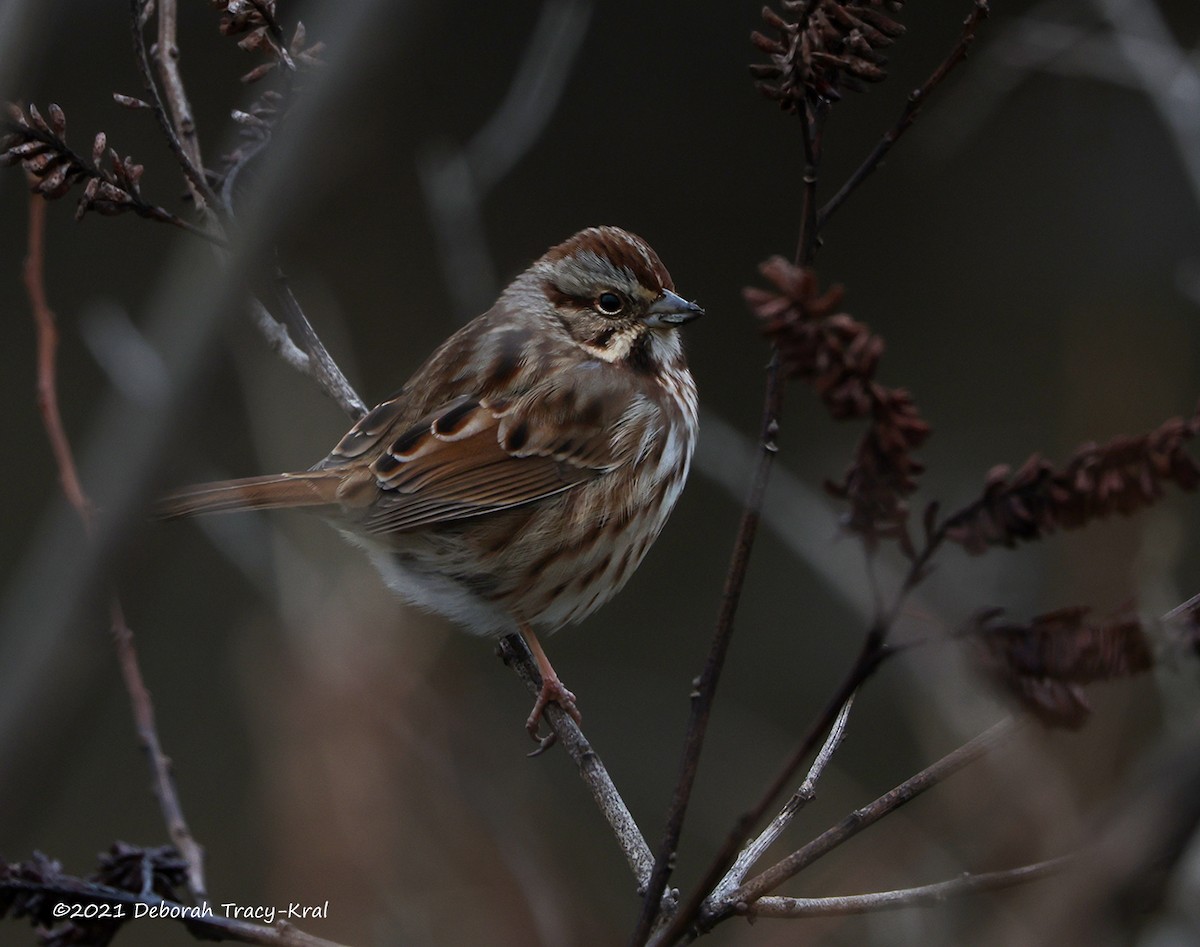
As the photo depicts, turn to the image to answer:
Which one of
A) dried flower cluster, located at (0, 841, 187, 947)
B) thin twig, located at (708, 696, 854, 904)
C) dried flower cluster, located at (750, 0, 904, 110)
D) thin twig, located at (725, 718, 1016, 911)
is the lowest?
thin twig, located at (708, 696, 854, 904)

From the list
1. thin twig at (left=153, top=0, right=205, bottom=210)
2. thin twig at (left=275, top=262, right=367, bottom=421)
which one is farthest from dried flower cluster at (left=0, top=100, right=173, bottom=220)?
thin twig at (left=275, top=262, right=367, bottom=421)

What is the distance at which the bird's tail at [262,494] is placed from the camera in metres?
3.03

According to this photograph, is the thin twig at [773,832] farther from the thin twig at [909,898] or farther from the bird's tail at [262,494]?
the bird's tail at [262,494]

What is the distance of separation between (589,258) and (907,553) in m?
2.19

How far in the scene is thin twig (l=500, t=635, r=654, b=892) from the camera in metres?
2.28

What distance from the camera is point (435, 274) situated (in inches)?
247

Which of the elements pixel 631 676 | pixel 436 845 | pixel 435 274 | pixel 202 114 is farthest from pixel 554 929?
pixel 202 114

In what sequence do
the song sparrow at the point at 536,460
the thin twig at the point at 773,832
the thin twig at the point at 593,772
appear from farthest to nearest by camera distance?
1. the song sparrow at the point at 536,460
2. the thin twig at the point at 593,772
3. the thin twig at the point at 773,832

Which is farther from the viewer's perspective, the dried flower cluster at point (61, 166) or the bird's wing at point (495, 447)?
the bird's wing at point (495, 447)

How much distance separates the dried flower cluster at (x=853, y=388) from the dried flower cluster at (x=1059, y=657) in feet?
0.43

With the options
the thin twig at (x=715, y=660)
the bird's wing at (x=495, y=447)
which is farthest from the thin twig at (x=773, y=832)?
the bird's wing at (x=495, y=447)

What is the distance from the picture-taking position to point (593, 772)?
262cm

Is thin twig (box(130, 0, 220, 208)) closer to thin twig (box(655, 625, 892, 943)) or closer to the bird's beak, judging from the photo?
the bird's beak

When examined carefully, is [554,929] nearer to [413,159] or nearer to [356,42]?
[356,42]
